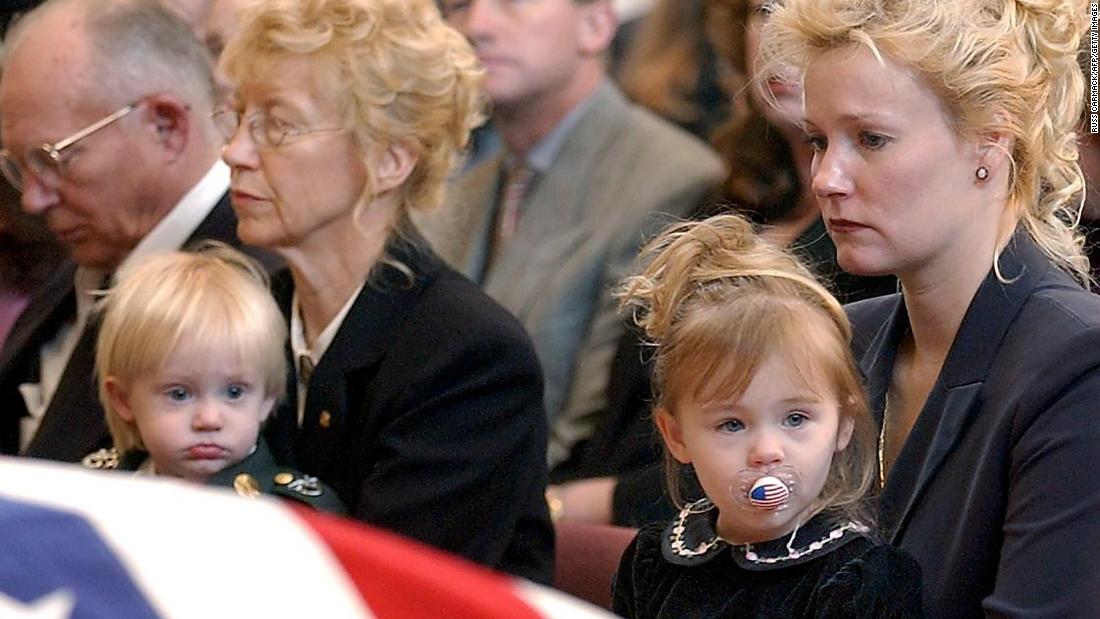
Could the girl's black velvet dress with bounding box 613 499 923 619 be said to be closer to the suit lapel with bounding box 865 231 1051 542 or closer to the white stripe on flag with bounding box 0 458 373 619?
the suit lapel with bounding box 865 231 1051 542

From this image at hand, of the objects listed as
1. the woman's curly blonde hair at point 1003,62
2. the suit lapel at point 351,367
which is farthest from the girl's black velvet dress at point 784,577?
the suit lapel at point 351,367

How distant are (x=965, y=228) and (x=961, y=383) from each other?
18 cm

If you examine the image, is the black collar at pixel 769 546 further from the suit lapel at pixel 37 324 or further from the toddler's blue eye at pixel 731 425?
the suit lapel at pixel 37 324

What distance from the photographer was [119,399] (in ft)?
9.85

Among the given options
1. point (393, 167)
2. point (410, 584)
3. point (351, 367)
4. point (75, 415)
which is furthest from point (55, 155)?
point (410, 584)

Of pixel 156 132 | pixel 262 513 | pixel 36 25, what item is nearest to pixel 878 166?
pixel 262 513

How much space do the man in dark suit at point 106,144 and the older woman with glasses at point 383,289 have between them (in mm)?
385

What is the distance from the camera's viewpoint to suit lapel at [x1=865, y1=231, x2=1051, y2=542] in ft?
7.58

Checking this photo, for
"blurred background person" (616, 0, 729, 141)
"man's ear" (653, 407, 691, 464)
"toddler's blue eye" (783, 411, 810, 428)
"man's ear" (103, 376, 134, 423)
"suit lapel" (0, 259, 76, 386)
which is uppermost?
"toddler's blue eye" (783, 411, 810, 428)

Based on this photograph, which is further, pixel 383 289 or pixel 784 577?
pixel 383 289

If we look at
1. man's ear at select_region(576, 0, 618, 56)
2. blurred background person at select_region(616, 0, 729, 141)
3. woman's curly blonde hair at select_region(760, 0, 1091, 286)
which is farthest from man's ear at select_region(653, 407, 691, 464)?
blurred background person at select_region(616, 0, 729, 141)

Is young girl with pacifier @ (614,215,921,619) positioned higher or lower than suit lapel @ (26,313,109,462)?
higher

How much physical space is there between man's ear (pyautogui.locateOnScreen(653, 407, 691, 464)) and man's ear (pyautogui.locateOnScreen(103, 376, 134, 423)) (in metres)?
1.00

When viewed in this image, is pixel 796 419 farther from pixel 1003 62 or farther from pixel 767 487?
pixel 1003 62
